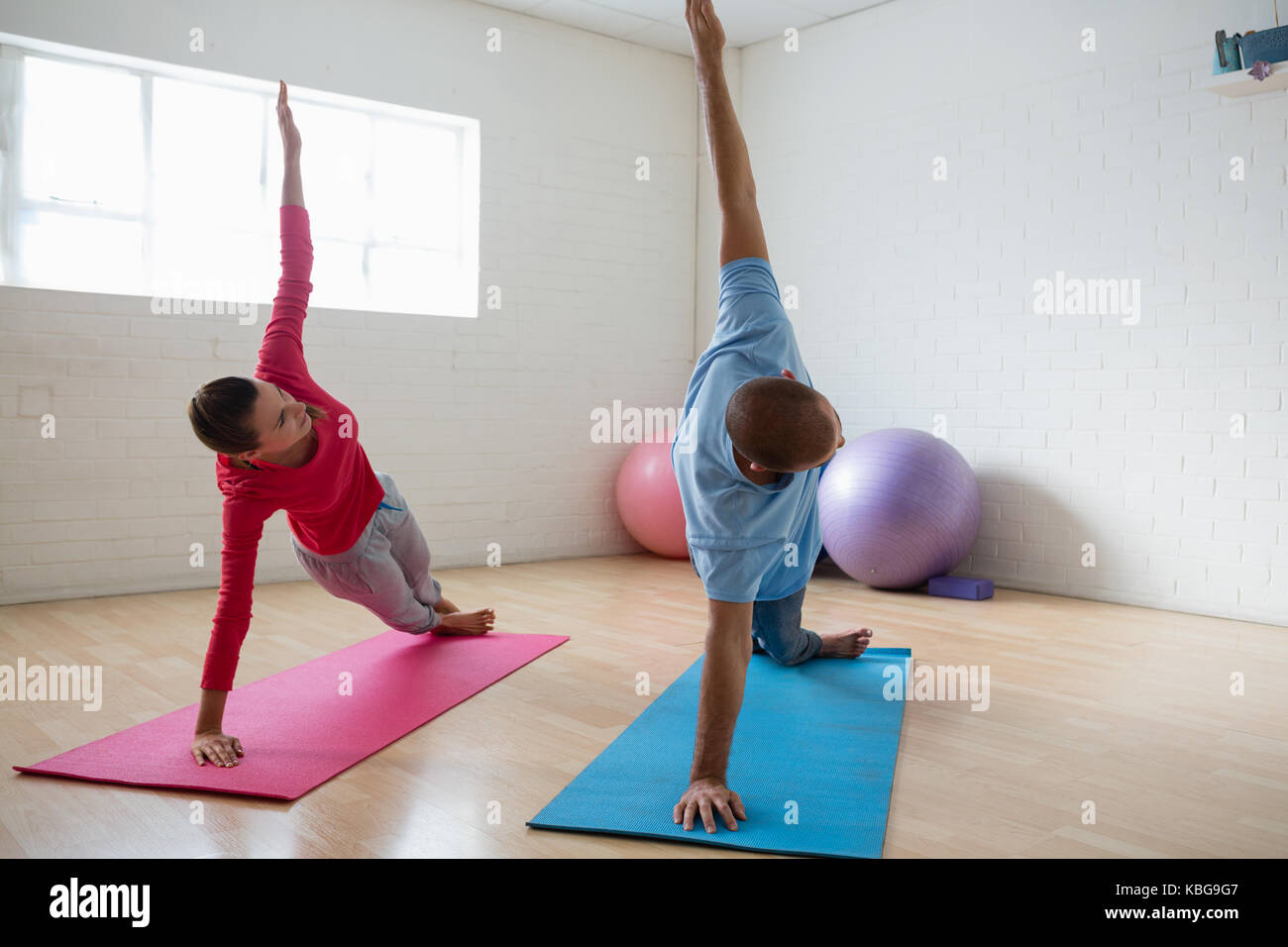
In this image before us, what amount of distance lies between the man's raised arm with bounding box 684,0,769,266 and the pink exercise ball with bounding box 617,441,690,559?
330 centimetres

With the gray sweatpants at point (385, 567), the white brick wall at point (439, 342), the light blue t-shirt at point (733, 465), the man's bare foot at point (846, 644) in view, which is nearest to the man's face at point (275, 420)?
the gray sweatpants at point (385, 567)

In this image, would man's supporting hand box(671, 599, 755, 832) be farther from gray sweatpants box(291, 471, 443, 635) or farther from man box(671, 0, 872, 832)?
gray sweatpants box(291, 471, 443, 635)

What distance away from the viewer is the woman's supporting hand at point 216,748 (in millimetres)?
2453

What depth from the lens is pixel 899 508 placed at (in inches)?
189

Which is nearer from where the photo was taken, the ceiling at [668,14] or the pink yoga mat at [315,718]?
the pink yoga mat at [315,718]

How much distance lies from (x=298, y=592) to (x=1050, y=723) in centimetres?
347

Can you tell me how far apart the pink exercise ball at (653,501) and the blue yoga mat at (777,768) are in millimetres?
2580

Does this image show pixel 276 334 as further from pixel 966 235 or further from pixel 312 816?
pixel 966 235

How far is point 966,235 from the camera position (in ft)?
17.8

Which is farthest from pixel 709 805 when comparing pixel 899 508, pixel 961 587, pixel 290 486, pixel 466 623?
pixel 961 587

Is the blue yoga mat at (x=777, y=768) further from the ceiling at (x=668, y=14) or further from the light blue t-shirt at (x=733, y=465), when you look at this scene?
the ceiling at (x=668, y=14)

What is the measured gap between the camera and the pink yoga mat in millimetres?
2395

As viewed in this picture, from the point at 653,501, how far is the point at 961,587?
179 centimetres

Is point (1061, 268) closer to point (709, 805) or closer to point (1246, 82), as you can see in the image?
point (1246, 82)
